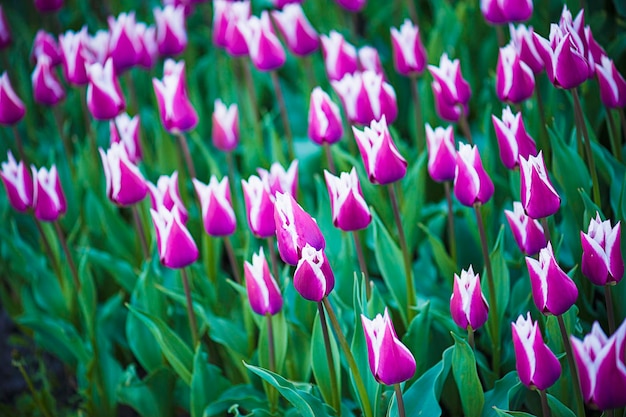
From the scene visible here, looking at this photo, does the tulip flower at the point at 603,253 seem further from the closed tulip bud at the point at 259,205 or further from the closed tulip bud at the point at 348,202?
the closed tulip bud at the point at 259,205

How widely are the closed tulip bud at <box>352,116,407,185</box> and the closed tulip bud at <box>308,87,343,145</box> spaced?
26 centimetres

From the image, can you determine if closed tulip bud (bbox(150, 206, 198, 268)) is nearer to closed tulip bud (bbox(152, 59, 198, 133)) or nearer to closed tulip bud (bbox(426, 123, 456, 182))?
closed tulip bud (bbox(152, 59, 198, 133))

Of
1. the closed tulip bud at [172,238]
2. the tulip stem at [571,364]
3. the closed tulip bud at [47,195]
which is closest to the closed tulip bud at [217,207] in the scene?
the closed tulip bud at [172,238]

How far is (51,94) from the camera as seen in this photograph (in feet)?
7.00

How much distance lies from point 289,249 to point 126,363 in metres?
1.13

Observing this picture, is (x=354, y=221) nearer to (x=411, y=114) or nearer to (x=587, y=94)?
(x=587, y=94)

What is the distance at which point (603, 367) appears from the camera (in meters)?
0.99

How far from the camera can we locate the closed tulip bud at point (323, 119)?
5.27 ft

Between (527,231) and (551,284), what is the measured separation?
0.84 feet

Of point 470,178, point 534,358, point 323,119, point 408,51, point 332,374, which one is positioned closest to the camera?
point 534,358

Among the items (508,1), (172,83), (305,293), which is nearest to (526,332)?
(305,293)

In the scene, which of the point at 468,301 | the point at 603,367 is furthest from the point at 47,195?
the point at 603,367

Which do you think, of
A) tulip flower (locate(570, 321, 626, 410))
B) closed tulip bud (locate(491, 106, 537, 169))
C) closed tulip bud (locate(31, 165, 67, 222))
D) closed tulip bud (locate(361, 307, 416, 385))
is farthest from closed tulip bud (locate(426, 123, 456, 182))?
closed tulip bud (locate(31, 165, 67, 222))

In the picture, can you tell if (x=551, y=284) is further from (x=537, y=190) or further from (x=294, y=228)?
(x=294, y=228)
